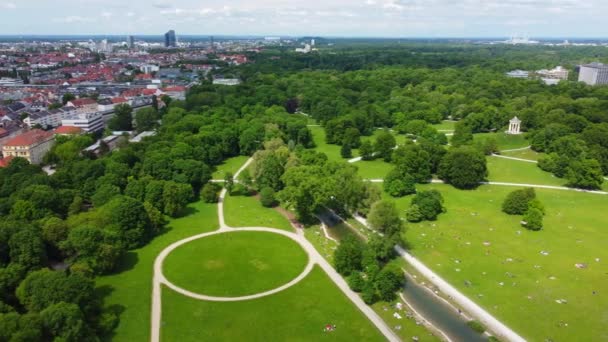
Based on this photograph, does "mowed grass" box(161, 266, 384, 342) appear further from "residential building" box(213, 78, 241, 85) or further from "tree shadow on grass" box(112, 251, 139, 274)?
"residential building" box(213, 78, 241, 85)

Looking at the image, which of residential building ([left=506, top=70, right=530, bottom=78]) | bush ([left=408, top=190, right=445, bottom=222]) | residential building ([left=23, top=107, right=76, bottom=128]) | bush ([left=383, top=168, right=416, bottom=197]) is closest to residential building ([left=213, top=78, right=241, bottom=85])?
residential building ([left=23, top=107, right=76, bottom=128])

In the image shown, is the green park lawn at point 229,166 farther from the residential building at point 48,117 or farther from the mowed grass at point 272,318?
the residential building at point 48,117

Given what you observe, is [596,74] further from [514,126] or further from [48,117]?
[48,117]

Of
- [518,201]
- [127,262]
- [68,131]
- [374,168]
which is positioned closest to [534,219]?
[518,201]

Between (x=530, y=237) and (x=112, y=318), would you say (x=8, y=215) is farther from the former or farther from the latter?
(x=530, y=237)

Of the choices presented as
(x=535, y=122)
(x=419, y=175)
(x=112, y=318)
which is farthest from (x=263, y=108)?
(x=112, y=318)

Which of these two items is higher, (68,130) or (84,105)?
(84,105)
